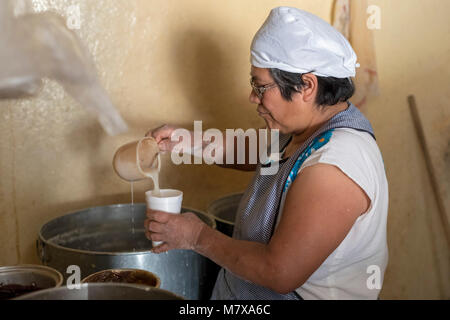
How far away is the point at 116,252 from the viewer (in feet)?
5.16

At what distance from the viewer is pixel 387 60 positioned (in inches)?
105

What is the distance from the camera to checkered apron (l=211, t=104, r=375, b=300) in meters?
1.38

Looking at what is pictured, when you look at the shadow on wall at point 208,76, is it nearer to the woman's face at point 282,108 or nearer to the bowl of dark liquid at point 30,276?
the woman's face at point 282,108

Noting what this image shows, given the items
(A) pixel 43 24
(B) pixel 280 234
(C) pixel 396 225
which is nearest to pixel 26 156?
(A) pixel 43 24

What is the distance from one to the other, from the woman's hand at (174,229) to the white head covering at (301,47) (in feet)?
1.68

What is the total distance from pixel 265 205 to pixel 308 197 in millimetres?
239

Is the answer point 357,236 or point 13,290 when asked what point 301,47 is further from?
point 13,290

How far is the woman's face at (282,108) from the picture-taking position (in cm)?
142

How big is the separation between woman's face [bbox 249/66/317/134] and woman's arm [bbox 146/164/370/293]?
244 mm

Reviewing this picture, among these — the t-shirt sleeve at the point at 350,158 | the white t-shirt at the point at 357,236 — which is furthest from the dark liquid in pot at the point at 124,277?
the t-shirt sleeve at the point at 350,158

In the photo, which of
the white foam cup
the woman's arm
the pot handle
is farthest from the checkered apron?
the pot handle
